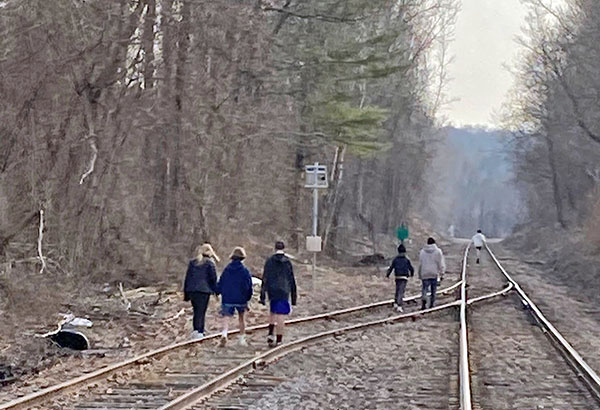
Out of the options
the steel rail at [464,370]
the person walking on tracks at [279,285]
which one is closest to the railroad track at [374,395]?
the steel rail at [464,370]

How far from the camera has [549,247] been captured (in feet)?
225

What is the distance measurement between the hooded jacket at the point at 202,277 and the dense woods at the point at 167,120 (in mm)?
4016

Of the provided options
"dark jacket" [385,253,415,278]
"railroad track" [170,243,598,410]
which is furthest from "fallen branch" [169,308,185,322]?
"dark jacket" [385,253,415,278]

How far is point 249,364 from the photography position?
1485cm

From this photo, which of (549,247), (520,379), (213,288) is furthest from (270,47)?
(549,247)

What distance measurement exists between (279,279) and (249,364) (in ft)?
9.57

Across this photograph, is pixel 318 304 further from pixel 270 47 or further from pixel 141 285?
pixel 270 47

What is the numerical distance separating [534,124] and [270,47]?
4180 centimetres

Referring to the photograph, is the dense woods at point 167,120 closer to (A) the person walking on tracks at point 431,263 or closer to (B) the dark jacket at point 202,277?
(B) the dark jacket at point 202,277

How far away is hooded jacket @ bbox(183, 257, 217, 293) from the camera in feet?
58.1

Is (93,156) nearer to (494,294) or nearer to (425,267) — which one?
(425,267)

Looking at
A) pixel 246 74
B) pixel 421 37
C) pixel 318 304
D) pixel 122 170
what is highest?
pixel 421 37

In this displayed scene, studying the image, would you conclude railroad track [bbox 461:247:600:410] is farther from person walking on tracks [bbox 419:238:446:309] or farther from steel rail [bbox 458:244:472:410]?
person walking on tracks [bbox 419:238:446:309]

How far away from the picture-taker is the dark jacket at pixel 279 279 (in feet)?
57.6
